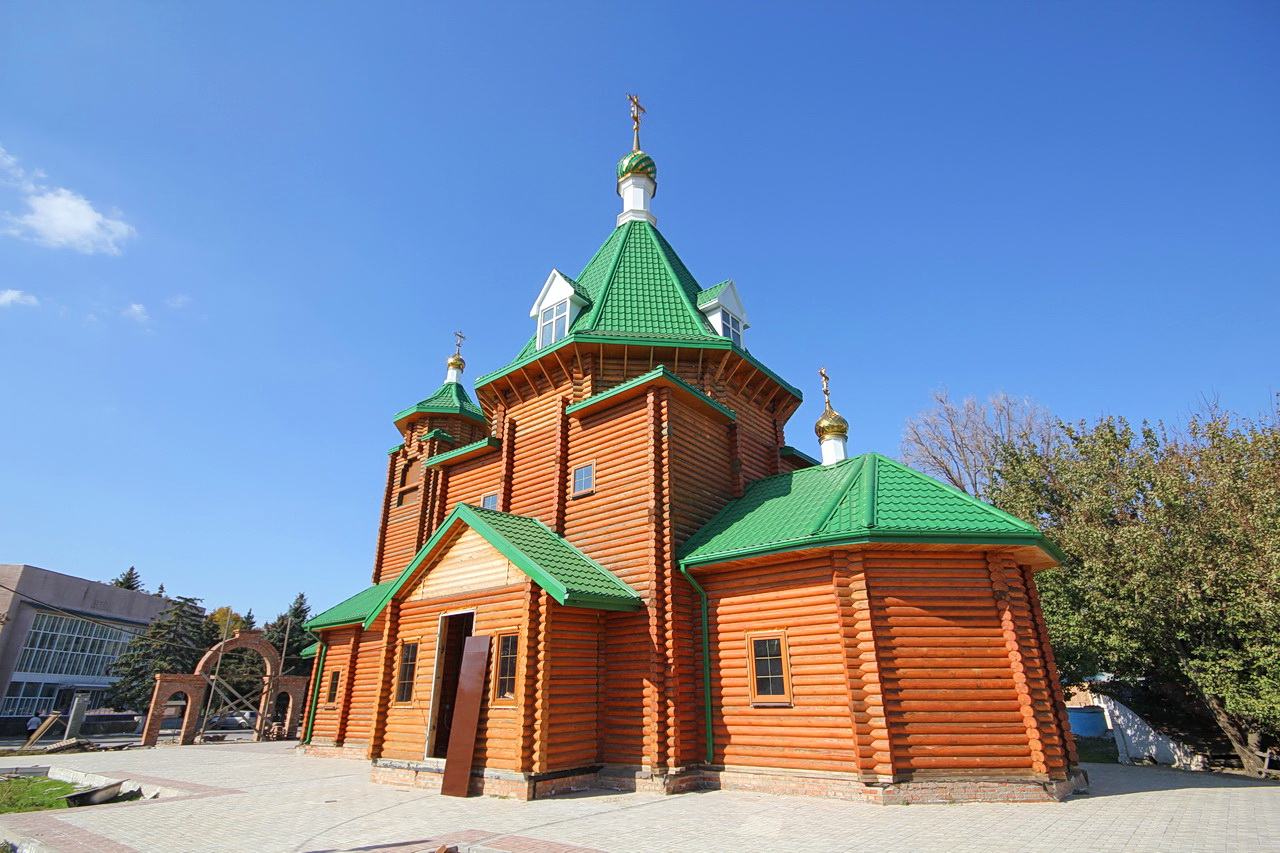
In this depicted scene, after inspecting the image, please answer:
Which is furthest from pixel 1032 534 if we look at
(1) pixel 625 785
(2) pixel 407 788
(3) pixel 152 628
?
(3) pixel 152 628

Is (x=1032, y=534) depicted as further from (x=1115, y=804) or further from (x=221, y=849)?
(x=221, y=849)

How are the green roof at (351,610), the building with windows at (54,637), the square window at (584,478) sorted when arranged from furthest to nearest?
the building with windows at (54,637)
the green roof at (351,610)
the square window at (584,478)

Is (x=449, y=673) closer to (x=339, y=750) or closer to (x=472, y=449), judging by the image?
(x=472, y=449)

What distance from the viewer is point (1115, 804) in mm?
9258

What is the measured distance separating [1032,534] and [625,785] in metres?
8.21

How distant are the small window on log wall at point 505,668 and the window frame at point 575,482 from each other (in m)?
3.65

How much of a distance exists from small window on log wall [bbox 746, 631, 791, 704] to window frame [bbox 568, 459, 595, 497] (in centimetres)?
477

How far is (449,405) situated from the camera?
22.6 m

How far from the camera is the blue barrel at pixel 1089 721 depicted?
82.4 ft

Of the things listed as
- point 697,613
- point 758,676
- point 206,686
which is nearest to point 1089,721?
point 758,676

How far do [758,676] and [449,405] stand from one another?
15.7m

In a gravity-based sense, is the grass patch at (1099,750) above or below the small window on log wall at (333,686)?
below

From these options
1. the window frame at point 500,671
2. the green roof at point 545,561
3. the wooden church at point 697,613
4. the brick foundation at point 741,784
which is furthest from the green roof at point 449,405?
the brick foundation at point 741,784

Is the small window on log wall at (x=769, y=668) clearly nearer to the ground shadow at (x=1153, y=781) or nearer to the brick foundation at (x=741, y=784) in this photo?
the brick foundation at (x=741, y=784)
